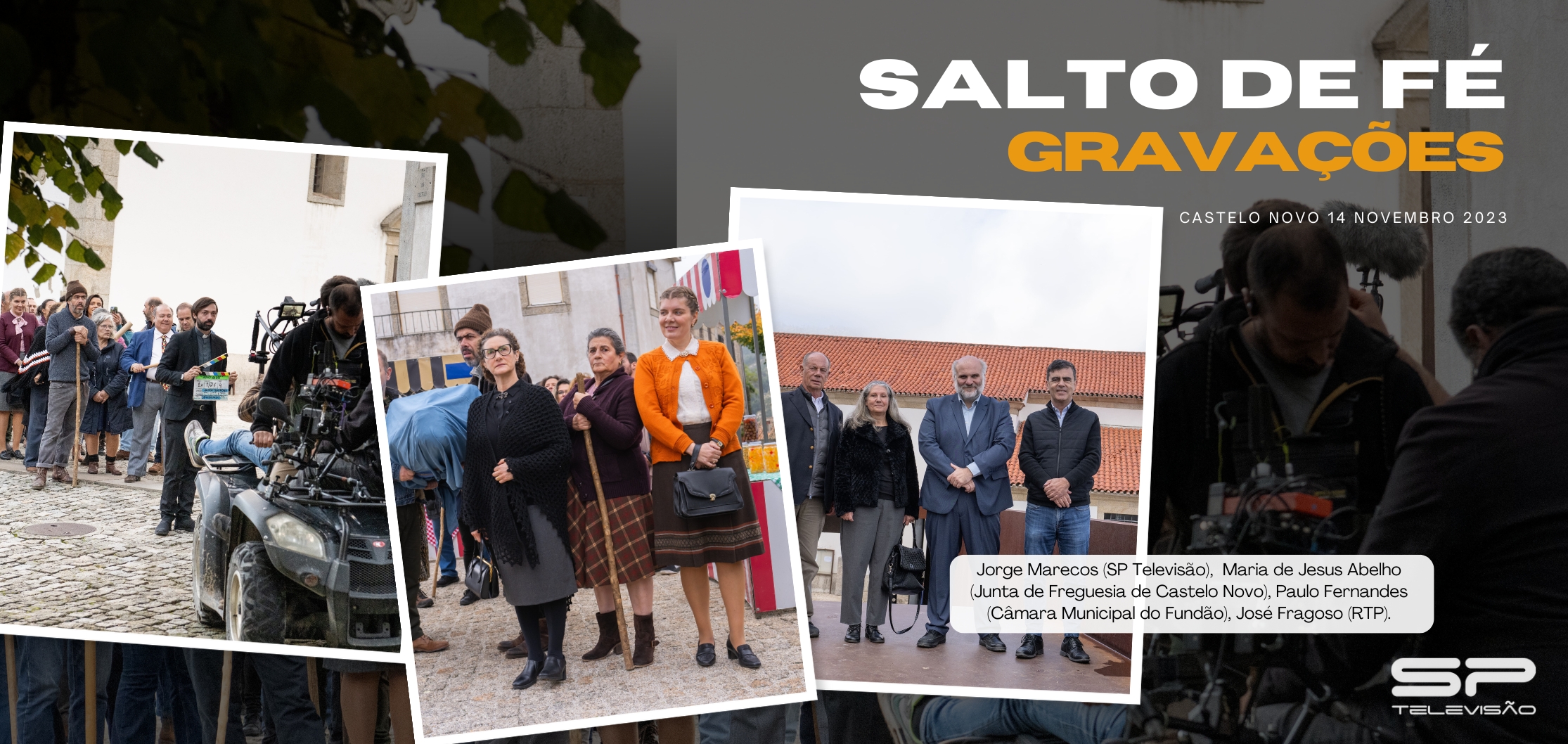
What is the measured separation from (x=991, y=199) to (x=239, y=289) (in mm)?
2055

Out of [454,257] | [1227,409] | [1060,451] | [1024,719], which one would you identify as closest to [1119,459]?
[1060,451]

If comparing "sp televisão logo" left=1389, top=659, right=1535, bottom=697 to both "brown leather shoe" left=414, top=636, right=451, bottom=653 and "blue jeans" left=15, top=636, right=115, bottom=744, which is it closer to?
"brown leather shoe" left=414, top=636, right=451, bottom=653

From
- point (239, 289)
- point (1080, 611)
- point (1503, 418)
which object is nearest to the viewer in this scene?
point (1503, 418)

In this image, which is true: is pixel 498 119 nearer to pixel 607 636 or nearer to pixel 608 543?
pixel 608 543

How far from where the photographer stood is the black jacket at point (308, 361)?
118 inches

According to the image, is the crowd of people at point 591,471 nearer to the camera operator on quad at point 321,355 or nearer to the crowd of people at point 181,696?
the camera operator on quad at point 321,355

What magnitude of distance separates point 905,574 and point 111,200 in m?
2.43

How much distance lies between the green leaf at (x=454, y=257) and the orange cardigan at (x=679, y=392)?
0.55m

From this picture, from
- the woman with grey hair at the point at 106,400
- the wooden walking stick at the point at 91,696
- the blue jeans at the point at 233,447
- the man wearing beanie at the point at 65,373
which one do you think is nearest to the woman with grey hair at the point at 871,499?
the blue jeans at the point at 233,447

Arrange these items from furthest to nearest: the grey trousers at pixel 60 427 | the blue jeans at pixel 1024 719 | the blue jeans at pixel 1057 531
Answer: the grey trousers at pixel 60 427, the blue jeans at pixel 1024 719, the blue jeans at pixel 1057 531

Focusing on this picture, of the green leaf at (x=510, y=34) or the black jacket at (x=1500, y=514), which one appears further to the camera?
the green leaf at (x=510, y=34)

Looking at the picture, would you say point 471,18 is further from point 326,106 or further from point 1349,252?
point 1349,252

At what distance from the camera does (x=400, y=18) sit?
2.86 meters

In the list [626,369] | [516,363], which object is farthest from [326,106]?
[626,369]
